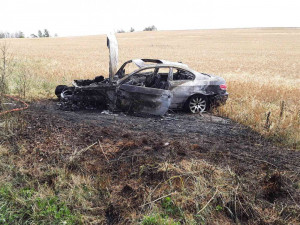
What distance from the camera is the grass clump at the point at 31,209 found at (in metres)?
3.38

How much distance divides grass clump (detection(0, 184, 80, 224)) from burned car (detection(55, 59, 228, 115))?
382 centimetres

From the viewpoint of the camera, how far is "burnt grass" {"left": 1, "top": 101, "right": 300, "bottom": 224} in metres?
3.63

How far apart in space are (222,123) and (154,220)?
4239mm

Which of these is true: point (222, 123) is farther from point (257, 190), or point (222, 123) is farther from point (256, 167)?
point (257, 190)

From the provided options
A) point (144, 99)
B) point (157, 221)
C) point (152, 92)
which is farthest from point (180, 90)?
point (157, 221)

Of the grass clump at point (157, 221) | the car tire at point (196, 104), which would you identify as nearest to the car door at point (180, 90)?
the car tire at point (196, 104)

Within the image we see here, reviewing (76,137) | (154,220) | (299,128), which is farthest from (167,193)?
(299,128)

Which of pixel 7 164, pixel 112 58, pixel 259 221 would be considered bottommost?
pixel 259 221

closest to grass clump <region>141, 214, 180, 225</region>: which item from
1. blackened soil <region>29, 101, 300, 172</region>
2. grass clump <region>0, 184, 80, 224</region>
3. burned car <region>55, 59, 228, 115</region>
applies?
grass clump <region>0, 184, 80, 224</region>

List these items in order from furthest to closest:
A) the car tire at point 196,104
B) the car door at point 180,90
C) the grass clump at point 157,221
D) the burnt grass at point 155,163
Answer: the car tire at point 196,104
the car door at point 180,90
the burnt grass at point 155,163
the grass clump at point 157,221

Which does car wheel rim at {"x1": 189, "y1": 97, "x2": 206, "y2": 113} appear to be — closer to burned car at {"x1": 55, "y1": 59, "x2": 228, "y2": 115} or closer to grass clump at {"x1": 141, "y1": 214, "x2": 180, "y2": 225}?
burned car at {"x1": 55, "y1": 59, "x2": 228, "y2": 115}

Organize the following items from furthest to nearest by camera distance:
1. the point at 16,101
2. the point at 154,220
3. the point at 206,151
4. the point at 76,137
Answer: the point at 16,101, the point at 76,137, the point at 206,151, the point at 154,220

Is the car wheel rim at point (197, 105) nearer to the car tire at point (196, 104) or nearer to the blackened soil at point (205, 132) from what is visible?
the car tire at point (196, 104)

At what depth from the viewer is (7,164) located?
4.54m
